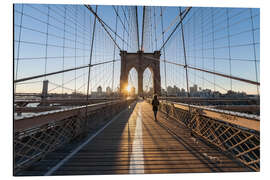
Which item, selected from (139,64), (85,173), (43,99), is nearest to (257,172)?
(85,173)

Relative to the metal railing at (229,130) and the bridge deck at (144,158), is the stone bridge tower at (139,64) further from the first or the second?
the bridge deck at (144,158)

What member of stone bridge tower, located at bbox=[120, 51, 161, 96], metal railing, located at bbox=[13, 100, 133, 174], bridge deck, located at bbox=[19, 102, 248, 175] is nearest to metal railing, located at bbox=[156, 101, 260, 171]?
bridge deck, located at bbox=[19, 102, 248, 175]

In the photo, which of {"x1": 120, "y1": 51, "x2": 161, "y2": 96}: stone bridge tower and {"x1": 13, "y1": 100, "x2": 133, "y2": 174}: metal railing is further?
{"x1": 120, "y1": 51, "x2": 161, "y2": 96}: stone bridge tower

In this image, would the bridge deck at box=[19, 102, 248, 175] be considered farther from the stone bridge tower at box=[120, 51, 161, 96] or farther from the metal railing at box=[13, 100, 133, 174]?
the stone bridge tower at box=[120, 51, 161, 96]

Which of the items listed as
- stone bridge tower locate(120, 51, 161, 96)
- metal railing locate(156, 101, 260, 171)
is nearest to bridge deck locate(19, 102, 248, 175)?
metal railing locate(156, 101, 260, 171)

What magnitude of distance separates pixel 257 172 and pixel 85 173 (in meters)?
2.13

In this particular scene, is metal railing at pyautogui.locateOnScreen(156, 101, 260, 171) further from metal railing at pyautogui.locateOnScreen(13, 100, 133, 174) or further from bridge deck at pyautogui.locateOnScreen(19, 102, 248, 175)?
metal railing at pyautogui.locateOnScreen(13, 100, 133, 174)

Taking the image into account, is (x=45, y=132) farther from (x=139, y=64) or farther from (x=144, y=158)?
(x=139, y=64)

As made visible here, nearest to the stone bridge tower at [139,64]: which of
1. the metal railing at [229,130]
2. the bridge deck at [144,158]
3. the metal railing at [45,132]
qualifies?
the metal railing at [45,132]

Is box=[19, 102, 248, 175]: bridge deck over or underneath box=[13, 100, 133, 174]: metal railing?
underneath

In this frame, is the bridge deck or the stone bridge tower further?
the stone bridge tower

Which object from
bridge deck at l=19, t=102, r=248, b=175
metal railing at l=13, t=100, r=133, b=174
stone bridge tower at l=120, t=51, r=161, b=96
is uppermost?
stone bridge tower at l=120, t=51, r=161, b=96

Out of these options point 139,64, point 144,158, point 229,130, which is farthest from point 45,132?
point 139,64

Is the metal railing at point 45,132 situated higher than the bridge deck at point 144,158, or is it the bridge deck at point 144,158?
the metal railing at point 45,132
